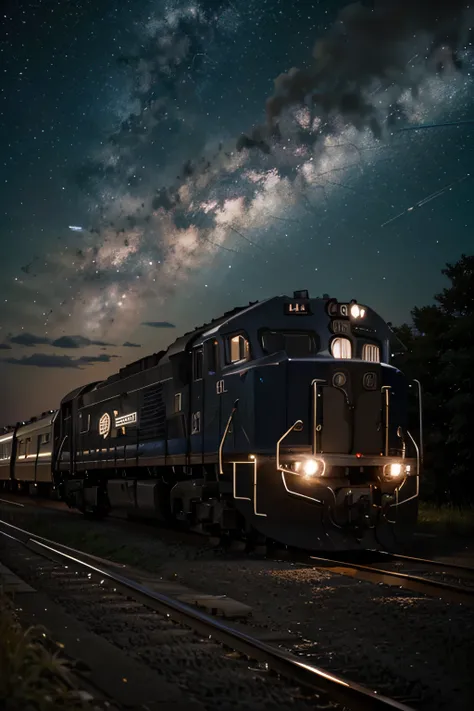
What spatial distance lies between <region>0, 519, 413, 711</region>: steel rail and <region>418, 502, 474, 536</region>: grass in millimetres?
9004

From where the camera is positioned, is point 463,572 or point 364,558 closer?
point 463,572

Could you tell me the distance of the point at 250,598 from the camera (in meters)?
10.3

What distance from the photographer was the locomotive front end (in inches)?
503

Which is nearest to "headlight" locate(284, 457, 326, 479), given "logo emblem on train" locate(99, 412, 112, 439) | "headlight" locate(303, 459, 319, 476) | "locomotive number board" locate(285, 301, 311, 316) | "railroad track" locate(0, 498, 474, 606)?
"headlight" locate(303, 459, 319, 476)

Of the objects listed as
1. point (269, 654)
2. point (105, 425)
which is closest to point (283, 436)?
point (269, 654)

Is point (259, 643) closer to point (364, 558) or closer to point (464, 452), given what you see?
point (364, 558)

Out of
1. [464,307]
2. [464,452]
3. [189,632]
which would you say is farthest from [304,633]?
[464,307]

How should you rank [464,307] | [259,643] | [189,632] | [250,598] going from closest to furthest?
[259,643]
[189,632]
[250,598]
[464,307]

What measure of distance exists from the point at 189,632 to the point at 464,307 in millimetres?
26809

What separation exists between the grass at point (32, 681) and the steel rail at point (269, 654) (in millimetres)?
1749

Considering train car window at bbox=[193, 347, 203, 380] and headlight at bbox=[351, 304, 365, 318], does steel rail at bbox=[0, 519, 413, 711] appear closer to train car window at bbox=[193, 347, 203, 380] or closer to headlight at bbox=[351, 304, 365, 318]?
train car window at bbox=[193, 347, 203, 380]

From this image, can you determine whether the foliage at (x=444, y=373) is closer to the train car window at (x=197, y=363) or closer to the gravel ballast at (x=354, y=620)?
the train car window at (x=197, y=363)

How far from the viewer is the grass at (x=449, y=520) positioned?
1800 cm

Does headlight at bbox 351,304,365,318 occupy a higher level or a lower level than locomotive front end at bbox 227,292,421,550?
higher
